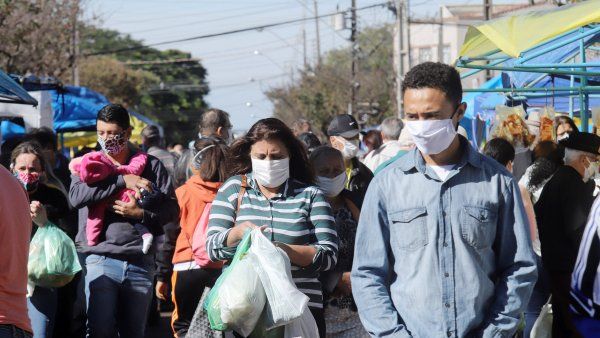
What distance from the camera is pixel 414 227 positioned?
4180 millimetres

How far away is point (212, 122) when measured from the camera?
8906mm

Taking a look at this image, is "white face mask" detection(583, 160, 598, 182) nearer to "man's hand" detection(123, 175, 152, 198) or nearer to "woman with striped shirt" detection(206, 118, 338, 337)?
"woman with striped shirt" detection(206, 118, 338, 337)

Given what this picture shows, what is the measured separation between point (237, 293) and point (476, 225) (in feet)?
5.73

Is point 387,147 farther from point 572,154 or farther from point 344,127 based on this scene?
point 572,154

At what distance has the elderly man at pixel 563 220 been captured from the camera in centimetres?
609

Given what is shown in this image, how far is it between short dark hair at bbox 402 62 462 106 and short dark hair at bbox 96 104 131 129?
11.1 feet

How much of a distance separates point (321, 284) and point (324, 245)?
0.55 meters

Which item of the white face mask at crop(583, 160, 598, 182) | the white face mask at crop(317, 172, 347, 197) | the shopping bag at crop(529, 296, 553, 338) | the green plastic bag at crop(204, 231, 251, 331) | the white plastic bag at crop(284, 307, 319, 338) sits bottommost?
the shopping bag at crop(529, 296, 553, 338)

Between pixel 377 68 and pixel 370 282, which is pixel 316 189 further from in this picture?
pixel 377 68

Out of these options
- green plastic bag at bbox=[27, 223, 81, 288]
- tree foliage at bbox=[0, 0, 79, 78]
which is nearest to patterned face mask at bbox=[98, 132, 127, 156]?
green plastic bag at bbox=[27, 223, 81, 288]

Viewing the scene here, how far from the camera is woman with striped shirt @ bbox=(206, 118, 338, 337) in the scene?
5750mm

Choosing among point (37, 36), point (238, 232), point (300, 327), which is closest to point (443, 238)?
point (300, 327)

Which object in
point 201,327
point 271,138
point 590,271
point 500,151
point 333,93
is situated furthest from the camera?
point 333,93

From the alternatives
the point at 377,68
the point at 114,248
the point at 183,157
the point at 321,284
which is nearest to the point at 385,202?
the point at 321,284
